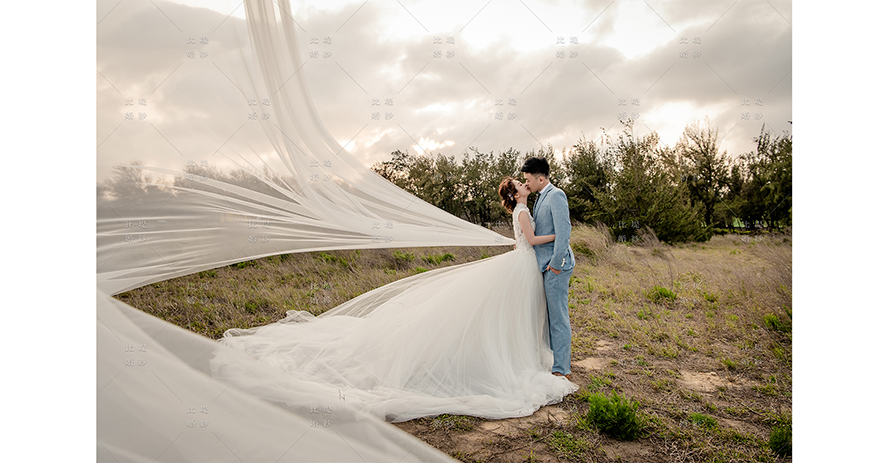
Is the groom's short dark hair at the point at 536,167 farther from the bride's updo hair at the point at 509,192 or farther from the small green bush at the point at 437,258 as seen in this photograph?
the small green bush at the point at 437,258

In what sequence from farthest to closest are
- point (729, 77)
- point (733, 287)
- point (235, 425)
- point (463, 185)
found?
point (463, 185) → point (729, 77) → point (733, 287) → point (235, 425)

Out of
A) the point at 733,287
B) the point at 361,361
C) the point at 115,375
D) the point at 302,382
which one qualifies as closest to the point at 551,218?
the point at 361,361

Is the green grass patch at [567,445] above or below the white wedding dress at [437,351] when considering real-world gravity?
below

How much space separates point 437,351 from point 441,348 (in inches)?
1.5

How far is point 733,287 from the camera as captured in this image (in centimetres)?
564

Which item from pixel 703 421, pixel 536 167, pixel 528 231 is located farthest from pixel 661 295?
pixel 536 167

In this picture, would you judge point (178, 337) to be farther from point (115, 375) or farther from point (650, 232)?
point (650, 232)

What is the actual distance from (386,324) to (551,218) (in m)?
1.65

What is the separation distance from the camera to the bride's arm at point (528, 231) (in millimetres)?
3336

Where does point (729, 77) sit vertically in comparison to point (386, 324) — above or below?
above

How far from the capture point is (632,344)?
4.18 m

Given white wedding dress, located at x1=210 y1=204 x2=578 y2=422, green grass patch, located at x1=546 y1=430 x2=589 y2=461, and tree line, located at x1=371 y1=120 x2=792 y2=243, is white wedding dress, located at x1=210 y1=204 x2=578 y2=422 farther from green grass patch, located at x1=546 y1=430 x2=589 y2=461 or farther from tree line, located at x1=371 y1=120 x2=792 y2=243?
tree line, located at x1=371 y1=120 x2=792 y2=243

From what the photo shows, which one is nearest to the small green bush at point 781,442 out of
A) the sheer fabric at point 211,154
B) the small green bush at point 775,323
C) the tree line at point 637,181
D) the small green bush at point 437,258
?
the small green bush at point 775,323

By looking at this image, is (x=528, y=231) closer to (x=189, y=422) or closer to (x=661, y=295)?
(x=189, y=422)
